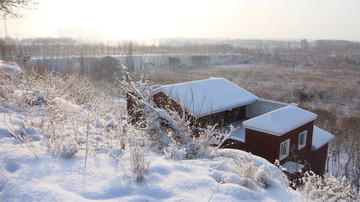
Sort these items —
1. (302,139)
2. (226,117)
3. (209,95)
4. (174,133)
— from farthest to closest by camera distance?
(226,117) < (209,95) < (302,139) < (174,133)

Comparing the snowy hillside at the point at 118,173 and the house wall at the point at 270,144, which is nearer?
the snowy hillside at the point at 118,173

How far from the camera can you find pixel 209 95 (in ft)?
32.7

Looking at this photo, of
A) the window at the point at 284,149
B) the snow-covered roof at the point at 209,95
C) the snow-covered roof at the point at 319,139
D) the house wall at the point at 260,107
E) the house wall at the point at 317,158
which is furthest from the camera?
the house wall at the point at 260,107

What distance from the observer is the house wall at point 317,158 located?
381 inches

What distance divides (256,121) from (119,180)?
6.19m

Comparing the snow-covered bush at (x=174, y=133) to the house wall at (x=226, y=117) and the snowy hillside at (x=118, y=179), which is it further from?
the house wall at (x=226, y=117)

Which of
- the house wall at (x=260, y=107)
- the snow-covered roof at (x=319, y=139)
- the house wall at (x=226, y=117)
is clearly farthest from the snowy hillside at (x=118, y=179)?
the house wall at (x=260, y=107)

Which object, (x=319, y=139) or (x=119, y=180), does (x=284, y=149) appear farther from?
(x=119, y=180)

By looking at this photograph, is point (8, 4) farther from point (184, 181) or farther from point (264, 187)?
point (264, 187)

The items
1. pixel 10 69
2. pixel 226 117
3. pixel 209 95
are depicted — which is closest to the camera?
pixel 10 69

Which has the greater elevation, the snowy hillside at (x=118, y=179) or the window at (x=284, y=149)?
the snowy hillside at (x=118, y=179)

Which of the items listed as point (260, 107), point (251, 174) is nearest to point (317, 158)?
point (260, 107)

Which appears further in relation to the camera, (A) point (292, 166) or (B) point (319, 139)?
(B) point (319, 139)

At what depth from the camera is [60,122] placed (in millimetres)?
4027
